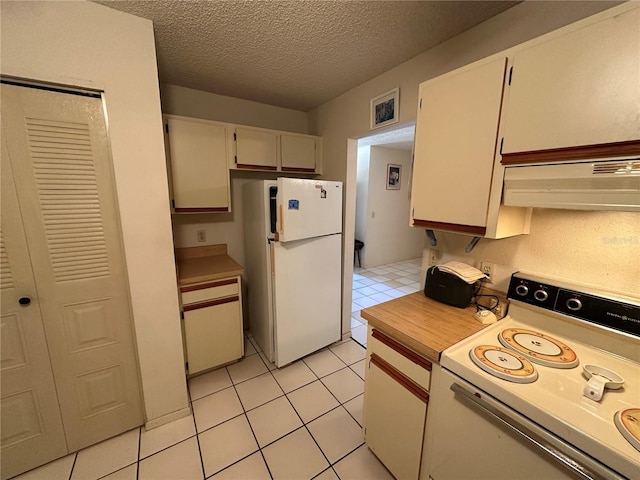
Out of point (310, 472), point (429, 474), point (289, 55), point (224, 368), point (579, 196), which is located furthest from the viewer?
point (224, 368)

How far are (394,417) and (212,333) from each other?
1.48 metres

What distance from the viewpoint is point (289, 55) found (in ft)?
5.51

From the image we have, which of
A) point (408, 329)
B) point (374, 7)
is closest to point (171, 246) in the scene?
point (408, 329)

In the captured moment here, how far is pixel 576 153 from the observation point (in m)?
0.87

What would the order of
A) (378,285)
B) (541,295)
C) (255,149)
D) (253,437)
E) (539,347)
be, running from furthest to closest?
1. (378,285)
2. (255,149)
3. (253,437)
4. (541,295)
5. (539,347)

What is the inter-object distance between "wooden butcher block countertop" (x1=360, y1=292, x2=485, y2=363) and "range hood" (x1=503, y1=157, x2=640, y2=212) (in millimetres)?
603

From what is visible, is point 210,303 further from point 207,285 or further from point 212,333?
point 212,333

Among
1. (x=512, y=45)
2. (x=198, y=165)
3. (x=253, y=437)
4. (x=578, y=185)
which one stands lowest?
(x=253, y=437)

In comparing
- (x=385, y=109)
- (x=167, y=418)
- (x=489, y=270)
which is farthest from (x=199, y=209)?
(x=489, y=270)

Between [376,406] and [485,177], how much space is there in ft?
4.20

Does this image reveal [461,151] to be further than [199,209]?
No

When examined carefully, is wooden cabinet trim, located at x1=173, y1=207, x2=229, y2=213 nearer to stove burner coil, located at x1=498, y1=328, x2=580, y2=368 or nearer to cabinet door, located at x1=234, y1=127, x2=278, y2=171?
cabinet door, located at x1=234, y1=127, x2=278, y2=171

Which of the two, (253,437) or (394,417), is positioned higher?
(394,417)

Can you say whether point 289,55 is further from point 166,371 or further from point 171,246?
point 166,371
